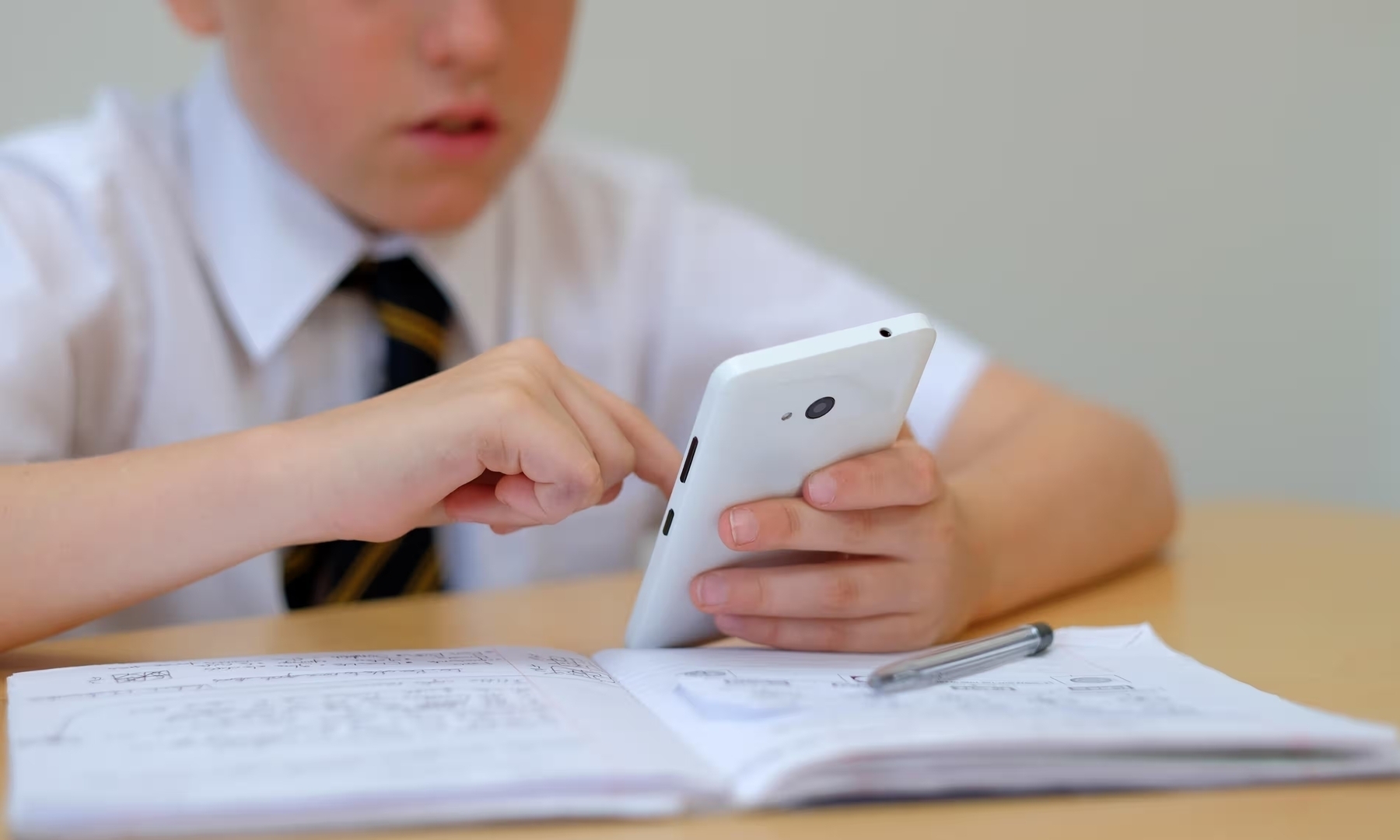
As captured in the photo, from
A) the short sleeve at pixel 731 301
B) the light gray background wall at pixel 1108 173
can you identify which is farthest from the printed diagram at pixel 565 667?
the light gray background wall at pixel 1108 173

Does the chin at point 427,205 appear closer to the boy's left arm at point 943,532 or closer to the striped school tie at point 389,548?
the striped school tie at point 389,548

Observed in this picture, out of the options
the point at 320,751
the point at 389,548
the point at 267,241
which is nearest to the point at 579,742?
the point at 320,751

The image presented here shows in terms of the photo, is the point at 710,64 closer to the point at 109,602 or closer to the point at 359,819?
the point at 109,602

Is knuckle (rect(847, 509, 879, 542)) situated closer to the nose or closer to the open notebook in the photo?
the open notebook

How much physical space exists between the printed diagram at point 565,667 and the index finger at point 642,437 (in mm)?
96

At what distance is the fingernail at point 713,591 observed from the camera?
546 millimetres

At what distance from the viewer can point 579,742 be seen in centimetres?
40

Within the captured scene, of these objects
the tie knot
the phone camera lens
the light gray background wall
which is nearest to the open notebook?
the phone camera lens

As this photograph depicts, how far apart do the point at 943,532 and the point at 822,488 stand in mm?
103

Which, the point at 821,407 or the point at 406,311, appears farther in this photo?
the point at 406,311

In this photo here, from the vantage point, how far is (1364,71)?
1654mm

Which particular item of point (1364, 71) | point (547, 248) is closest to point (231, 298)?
point (547, 248)

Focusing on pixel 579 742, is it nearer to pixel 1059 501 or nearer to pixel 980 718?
pixel 980 718

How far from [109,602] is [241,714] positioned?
0.20 m
